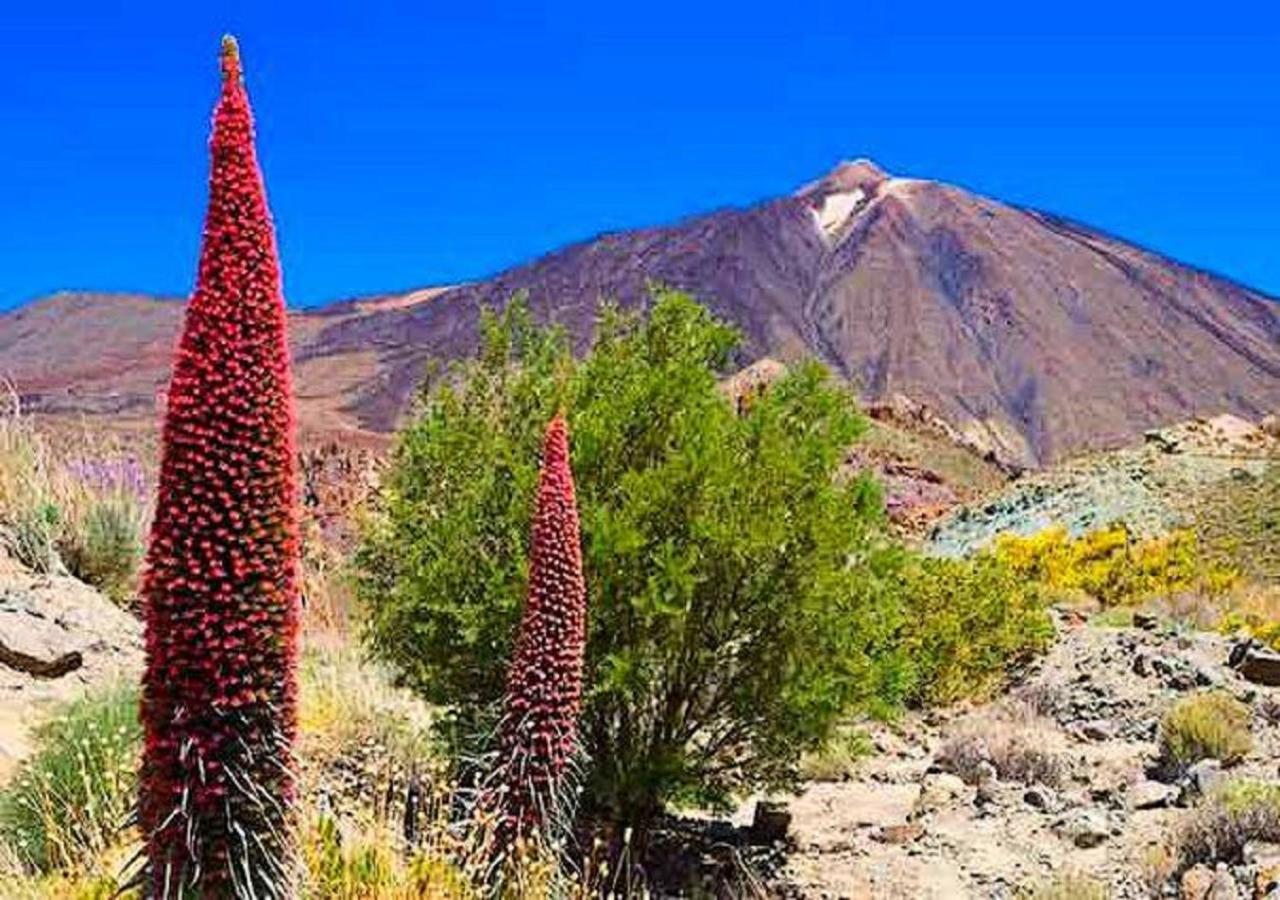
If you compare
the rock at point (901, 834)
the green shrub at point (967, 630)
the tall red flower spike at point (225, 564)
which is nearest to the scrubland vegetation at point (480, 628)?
the tall red flower spike at point (225, 564)

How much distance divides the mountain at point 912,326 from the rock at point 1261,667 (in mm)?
111489

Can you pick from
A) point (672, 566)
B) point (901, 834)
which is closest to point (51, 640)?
point (672, 566)

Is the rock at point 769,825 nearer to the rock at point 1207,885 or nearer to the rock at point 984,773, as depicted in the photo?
the rock at point 984,773

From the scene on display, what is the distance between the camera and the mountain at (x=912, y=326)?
5758 inches

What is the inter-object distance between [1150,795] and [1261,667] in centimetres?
435

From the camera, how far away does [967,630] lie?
16031mm

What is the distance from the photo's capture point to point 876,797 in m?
11.4

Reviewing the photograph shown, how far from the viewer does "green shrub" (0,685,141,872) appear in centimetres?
590

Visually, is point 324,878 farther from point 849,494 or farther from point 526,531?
point 849,494

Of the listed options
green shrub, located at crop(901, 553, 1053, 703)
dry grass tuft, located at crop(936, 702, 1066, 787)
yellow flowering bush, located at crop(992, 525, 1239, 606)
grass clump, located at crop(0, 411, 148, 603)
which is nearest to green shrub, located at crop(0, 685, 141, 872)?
grass clump, located at crop(0, 411, 148, 603)

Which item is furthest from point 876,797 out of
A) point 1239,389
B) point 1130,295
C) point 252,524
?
point 1130,295

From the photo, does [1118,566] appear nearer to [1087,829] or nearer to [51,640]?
[1087,829]

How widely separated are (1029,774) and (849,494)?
3547 mm

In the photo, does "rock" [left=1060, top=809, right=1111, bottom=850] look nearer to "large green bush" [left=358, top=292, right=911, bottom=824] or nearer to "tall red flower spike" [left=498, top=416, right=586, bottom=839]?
"large green bush" [left=358, top=292, right=911, bottom=824]
